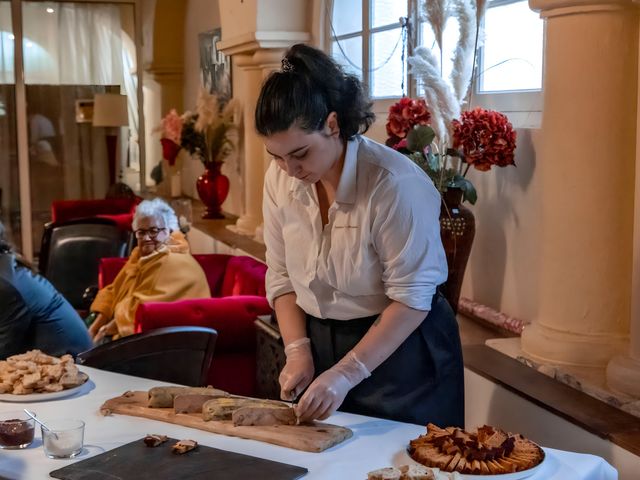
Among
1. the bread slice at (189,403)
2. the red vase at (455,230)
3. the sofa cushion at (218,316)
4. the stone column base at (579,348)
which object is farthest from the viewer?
the sofa cushion at (218,316)

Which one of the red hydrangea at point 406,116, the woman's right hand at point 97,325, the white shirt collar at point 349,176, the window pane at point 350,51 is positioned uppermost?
the window pane at point 350,51

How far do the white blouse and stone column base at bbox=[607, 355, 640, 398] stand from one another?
669mm

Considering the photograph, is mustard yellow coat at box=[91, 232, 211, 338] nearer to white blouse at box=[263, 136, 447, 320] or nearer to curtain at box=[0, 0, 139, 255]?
white blouse at box=[263, 136, 447, 320]

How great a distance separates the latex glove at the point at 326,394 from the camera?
213cm

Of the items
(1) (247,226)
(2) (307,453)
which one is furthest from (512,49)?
(1) (247,226)

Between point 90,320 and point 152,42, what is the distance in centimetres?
466

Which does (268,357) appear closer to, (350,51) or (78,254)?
(350,51)

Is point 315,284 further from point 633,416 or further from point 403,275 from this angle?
point 633,416

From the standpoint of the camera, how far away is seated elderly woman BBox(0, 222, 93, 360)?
3338 millimetres

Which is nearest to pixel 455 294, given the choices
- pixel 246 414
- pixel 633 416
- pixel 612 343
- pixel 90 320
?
pixel 612 343

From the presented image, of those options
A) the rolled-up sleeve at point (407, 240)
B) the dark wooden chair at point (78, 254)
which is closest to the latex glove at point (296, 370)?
the rolled-up sleeve at point (407, 240)

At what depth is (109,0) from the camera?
30.2 feet

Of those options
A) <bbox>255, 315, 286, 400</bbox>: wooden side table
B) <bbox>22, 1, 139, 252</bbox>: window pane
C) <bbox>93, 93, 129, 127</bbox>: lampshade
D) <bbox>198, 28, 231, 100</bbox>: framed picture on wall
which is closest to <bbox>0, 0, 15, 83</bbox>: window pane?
<bbox>22, 1, 139, 252</bbox>: window pane

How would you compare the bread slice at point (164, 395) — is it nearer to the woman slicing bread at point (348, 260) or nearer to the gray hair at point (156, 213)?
the woman slicing bread at point (348, 260)
